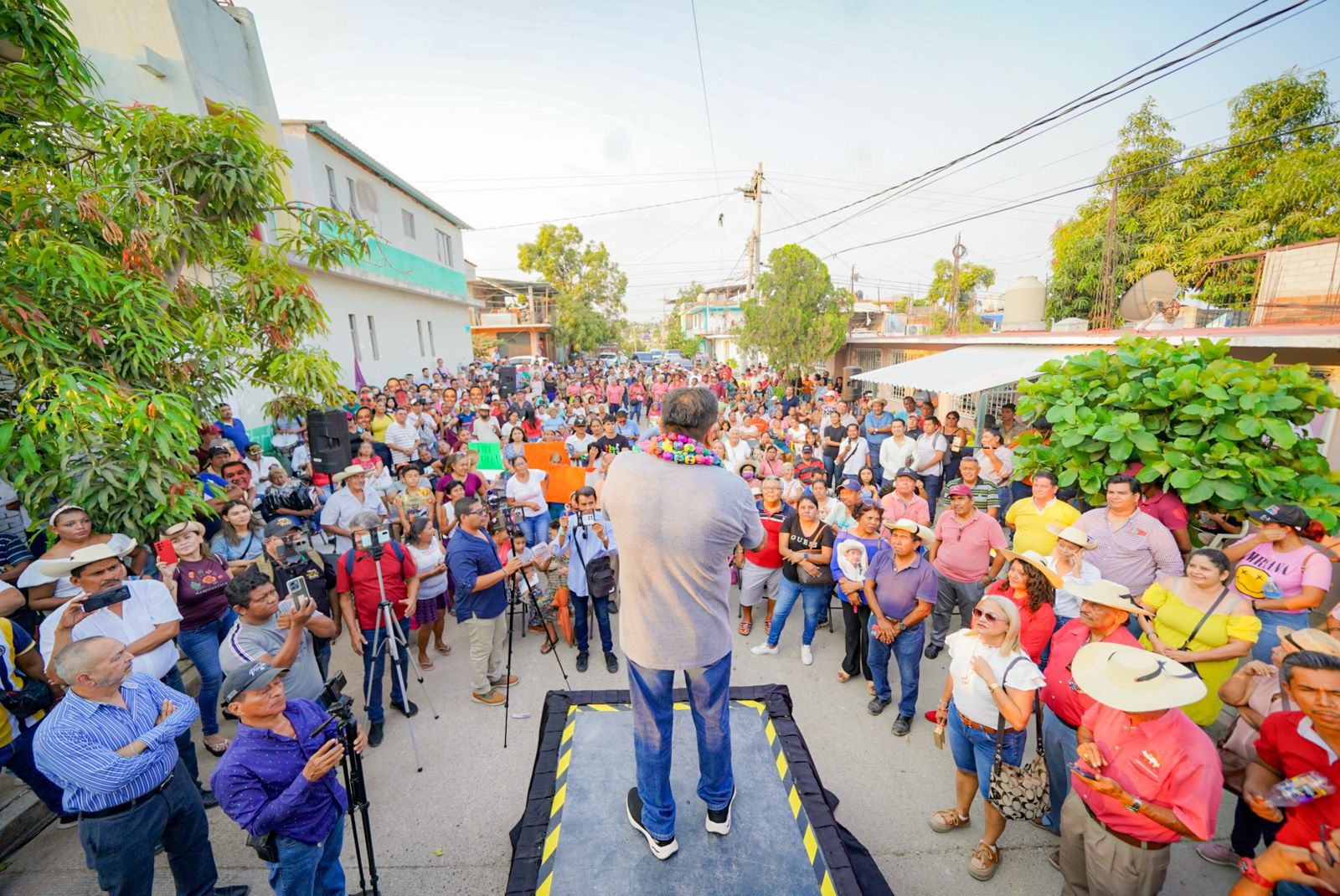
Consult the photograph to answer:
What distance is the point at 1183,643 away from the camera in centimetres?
348

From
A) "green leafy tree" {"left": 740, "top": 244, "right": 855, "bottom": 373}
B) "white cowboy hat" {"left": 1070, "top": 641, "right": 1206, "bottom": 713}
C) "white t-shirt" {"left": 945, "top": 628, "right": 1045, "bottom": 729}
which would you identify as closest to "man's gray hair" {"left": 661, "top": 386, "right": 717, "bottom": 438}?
"white cowboy hat" {"left": 1070, "top": 641, "right": 1206, "bottom": 713}

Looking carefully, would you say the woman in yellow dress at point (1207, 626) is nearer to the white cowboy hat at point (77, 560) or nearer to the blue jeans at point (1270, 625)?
the blue jeans at point (1270, 625)

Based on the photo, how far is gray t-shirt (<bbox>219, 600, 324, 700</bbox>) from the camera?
122 inches

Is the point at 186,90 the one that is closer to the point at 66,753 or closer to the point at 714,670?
the point at 66,753

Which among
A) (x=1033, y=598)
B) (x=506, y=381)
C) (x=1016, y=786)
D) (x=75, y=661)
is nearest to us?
(x=75, y=661)

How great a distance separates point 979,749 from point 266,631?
14.0 ft

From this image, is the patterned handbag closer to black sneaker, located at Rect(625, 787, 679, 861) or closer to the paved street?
the paved street

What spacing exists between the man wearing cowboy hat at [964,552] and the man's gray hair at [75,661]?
544cm

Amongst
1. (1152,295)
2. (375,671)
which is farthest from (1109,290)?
(375,671)

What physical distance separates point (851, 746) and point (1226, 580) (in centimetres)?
276

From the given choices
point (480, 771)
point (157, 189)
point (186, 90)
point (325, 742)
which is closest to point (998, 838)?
point (480, 771)

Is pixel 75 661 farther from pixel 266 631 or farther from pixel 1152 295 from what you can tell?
pixel 1152 295

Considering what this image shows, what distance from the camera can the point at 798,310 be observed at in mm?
18438

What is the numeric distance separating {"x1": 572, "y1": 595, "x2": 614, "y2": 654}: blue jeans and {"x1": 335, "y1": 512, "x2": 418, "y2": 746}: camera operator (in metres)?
1.49
